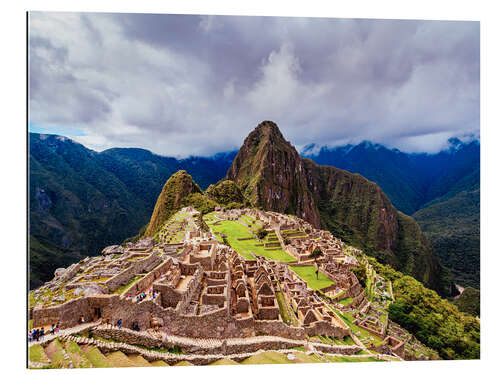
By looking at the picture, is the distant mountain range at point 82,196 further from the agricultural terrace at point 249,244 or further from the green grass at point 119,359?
the agricultural terrace at point 249,244

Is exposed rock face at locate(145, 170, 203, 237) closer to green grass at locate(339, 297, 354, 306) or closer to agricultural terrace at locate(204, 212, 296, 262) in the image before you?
agricultural terrace at locate(204, 212, 296, 262)

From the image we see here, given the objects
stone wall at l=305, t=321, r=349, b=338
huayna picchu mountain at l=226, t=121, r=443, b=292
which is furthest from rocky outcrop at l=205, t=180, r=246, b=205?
stone wall at l=305, t=321, r=349, b=338

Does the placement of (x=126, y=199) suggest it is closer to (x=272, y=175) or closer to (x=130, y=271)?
(x=130, y=271)

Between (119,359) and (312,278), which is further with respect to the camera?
(312,278)

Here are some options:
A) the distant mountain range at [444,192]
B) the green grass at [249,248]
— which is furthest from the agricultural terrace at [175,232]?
the distant mountain range at [444,192]

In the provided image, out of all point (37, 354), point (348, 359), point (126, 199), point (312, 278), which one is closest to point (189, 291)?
point (37, 354)
